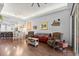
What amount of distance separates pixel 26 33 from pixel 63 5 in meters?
0.98

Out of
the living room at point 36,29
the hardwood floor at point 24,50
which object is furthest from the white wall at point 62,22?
the hardwood floor at point 24,50

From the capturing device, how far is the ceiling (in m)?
2.62

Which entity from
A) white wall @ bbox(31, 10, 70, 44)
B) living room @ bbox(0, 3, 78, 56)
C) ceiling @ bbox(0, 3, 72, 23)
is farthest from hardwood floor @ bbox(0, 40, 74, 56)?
ceiling @ bbox(0, 3, 72, 23)

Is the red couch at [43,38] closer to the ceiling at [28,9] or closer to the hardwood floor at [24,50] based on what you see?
the hardwood floor at [24,50]

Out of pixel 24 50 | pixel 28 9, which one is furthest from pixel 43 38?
pixel 28 9

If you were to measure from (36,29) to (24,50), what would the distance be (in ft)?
1.70

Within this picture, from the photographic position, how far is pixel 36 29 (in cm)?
274

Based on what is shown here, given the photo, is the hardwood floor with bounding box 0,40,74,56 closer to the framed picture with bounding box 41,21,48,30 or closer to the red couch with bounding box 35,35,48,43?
the red couch with bounding box 35,35,48,43

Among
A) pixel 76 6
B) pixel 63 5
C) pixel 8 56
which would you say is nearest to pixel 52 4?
pixel 63 5

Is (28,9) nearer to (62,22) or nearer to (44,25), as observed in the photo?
(44,25)

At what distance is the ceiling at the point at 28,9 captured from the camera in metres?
2.62

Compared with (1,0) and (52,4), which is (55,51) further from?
(1,0)

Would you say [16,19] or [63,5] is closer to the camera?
[63,5]

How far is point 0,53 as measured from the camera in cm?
265
